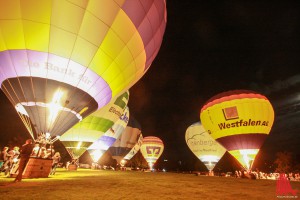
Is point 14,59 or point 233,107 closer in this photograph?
point 14,59

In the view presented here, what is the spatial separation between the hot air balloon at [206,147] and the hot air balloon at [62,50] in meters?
21.8

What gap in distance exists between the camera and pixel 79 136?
17.9 metres

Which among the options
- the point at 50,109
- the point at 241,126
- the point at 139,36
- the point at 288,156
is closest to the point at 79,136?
the point at 50,109

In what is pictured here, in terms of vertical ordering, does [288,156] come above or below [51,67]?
above

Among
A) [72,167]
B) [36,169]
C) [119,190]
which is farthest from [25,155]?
[72,167]

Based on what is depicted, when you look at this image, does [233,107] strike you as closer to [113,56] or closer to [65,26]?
[113,56]

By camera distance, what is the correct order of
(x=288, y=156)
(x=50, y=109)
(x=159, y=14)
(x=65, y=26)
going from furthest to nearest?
(x=288, y=156), (x=159, y=14), (x=50, y=109), (x=65, y=26)

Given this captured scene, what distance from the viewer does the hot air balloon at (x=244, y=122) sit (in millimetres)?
18078

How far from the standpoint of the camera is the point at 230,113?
61.4 ft

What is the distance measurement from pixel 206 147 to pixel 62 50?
24.2 metres

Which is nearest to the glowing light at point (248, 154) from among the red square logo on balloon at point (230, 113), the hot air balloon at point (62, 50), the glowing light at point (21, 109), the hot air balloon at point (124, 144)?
the red square logo on balloon at point (230, 113)

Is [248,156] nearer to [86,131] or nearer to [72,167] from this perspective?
[86,131]

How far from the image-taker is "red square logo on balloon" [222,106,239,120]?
60.6 ft

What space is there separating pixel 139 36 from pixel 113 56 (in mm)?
1321
